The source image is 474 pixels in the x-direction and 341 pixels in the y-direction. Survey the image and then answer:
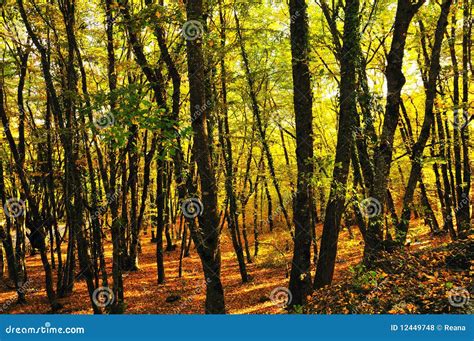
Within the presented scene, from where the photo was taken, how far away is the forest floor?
6.59 meters

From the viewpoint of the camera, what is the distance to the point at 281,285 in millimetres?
15344

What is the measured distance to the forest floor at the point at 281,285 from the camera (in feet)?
21.6

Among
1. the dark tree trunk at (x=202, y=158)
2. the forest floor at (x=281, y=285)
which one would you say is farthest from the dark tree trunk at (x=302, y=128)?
the dark tree trunk at (x=202, y=158)

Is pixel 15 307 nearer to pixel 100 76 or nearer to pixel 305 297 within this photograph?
pixel 100 76

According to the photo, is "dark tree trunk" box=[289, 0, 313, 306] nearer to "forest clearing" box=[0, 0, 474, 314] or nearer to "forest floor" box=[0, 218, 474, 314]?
"forest clearing" box=[0, 0, 474, 314]

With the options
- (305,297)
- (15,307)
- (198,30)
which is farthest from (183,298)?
(198,30)

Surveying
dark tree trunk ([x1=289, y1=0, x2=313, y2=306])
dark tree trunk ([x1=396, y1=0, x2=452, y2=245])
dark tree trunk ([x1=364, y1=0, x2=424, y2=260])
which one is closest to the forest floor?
dark tree trunk ([x1=289, y1=0, x2=313, y2=306])

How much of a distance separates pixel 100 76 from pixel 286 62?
7.59 metres

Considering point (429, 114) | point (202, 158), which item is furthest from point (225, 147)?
point (429, 114)

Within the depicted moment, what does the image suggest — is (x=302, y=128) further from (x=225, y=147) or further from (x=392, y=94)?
(x=225, y=147)

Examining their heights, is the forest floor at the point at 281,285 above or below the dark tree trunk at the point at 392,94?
below

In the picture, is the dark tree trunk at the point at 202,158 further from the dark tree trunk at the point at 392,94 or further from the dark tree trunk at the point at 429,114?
the dark tree trunk at the point at 429,114

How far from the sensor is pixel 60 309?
45.2 ft

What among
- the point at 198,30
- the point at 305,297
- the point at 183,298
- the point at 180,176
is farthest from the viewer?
the point at 183,298
